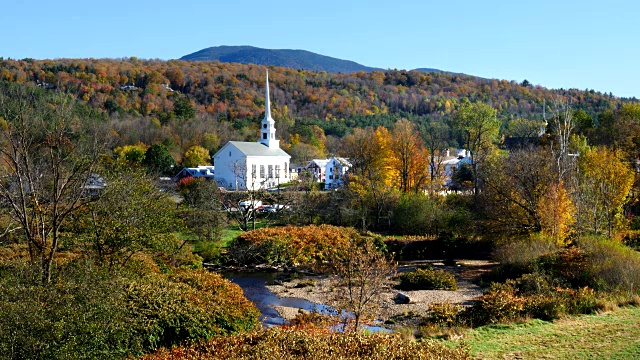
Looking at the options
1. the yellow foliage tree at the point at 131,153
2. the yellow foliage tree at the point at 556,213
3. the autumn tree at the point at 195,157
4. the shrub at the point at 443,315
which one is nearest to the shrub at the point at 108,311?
the shrub at the point at 443,315

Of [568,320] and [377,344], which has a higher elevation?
[377,344]

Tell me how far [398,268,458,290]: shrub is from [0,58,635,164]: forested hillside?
1379 inches

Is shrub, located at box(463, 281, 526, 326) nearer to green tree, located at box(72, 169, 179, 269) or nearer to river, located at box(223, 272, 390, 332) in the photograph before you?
river, located at box(223, 272, 390, 332)

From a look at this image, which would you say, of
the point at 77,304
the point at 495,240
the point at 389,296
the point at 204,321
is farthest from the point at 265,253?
the point at 77,304

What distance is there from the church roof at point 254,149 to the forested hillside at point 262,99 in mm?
11988

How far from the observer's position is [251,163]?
61812 millimetres

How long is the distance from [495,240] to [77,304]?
2444 cm

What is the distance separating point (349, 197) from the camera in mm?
42312

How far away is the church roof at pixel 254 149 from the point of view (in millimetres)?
61469

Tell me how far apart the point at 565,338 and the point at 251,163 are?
4922 centimetres

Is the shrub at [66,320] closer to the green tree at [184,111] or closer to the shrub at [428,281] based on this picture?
the shrub at [428,281]

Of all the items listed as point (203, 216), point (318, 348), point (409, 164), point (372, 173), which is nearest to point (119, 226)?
point (318, 348)

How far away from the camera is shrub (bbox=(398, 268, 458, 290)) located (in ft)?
84.1

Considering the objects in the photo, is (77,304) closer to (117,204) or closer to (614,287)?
(117,204)
